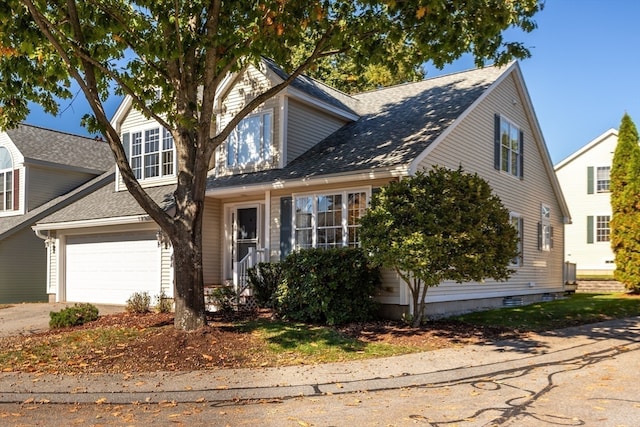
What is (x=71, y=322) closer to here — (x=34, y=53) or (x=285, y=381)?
(x=34, y=53)

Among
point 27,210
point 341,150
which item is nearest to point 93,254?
point 27,210

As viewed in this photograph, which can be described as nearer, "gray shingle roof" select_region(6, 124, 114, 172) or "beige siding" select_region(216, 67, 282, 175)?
"beige siding" select_region(216, 67, 282, 175)

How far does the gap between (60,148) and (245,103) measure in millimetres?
12415

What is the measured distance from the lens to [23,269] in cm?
2106

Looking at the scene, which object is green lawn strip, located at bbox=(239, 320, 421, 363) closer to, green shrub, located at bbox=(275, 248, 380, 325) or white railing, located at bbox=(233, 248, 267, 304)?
green shrub, located at bbox=(275, 248, 380, 325)

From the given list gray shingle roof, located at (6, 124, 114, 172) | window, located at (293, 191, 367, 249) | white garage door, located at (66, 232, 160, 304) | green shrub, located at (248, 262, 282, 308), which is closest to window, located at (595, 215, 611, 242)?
window, located at (293, 191, 367, 249)

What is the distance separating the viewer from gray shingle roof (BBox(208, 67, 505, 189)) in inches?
523

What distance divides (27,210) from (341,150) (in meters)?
→ 14.2

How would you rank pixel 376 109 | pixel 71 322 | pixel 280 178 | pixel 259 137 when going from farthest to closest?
pixel 376 109, pixel 259 137, pixel 280 178, pixel 71 322

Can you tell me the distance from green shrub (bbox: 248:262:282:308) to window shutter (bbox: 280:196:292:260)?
85cm

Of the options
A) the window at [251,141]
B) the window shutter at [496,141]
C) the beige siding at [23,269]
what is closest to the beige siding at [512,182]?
the window shutter at [496,141]

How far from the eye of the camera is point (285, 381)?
760cm

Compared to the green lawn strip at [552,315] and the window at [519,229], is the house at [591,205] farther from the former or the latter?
the window at [519,229]

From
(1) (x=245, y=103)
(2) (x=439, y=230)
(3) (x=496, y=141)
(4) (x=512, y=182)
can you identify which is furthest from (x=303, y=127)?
(4) (x=512, y=182)
